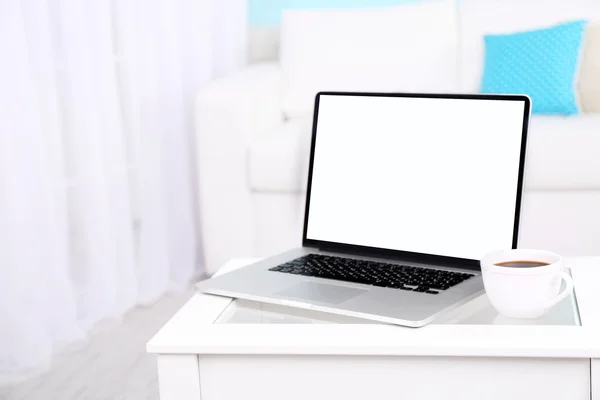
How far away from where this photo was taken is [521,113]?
3.55 ft

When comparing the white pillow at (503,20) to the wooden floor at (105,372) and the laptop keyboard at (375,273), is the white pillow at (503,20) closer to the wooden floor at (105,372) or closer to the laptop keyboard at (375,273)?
the wooden floor at (105,372)

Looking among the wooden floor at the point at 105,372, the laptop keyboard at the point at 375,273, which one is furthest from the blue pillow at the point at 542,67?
the laptop keyboard at the point at 375,273

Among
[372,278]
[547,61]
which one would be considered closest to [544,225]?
[547,61]

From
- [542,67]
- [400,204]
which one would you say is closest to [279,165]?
[542,67]

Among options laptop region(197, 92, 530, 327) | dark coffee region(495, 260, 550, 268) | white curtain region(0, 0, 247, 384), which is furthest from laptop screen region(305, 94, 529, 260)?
white curtain region(0, 0, 247, 384)

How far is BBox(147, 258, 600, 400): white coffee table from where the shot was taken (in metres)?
0.83

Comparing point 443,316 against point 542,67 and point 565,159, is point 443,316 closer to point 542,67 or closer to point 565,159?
point 565,159

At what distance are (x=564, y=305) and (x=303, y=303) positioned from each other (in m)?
0.28

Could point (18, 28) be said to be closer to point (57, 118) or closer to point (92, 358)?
point (57, 118)

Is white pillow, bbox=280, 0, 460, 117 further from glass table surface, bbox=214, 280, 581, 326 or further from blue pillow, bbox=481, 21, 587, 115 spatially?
glass table surface, bbox=214, 280, 581, 326

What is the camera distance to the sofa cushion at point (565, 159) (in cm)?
217

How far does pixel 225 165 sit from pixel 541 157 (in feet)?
2.61

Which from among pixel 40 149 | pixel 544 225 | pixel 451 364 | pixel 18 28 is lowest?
pixel 544 225

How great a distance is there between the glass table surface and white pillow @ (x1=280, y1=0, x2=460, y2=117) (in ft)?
5.81
